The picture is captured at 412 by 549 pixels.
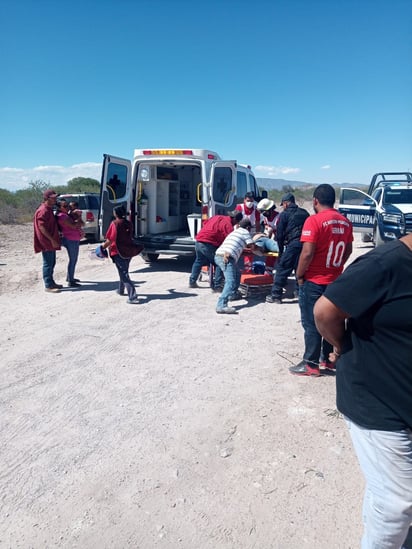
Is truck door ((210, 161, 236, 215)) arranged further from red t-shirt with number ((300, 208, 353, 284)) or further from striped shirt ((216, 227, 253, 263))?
red t-shirt with number ((300, 208, 353, 284))

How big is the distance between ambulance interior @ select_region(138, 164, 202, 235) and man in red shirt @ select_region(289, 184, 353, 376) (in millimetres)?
5320

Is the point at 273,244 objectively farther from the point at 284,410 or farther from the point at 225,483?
the point at 225,483

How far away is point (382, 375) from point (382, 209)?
33.8 feet

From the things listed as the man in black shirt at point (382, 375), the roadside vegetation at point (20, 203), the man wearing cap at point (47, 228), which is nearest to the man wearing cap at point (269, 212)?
the man wearing cap at point (47, 228)

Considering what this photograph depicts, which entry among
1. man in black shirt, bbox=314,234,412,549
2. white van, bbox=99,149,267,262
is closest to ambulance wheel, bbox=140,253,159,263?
white van, bbox=99,149,267,262

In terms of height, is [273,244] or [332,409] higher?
[273,244]

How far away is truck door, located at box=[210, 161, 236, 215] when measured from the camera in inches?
330

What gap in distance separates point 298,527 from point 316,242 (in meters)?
2.40

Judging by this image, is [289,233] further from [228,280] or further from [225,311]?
[225,311]

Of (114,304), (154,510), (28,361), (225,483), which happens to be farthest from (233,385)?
(114,304)

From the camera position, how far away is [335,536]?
236 cm

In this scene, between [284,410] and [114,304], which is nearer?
[284,410]

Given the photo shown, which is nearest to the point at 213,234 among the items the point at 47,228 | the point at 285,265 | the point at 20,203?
the point at 285,265

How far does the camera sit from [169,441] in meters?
3.24
